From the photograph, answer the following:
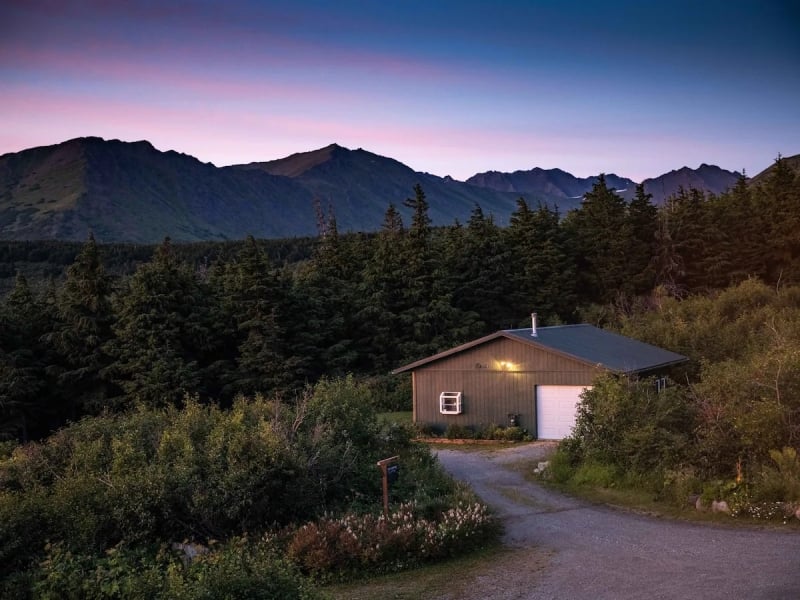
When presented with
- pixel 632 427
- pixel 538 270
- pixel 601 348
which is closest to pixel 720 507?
pixel 632 427

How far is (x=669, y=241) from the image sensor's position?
161 ft

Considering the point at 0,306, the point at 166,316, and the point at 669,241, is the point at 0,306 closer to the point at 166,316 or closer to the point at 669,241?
the point at 166,316

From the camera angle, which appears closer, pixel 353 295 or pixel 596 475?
pixel 596 475

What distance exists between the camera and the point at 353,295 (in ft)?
131

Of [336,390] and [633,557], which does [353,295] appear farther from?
[633,557]

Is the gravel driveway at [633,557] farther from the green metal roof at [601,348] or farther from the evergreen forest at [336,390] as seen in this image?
the green metal roof at [601,348]

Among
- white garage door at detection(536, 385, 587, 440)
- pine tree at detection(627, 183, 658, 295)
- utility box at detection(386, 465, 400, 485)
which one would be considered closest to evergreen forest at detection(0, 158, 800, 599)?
pine tree at detection(627, 183, 658, 295)

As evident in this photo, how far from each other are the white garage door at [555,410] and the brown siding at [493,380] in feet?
0.58

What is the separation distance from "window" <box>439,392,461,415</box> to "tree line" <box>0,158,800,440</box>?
9.09 metres

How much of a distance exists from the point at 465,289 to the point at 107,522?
32.4 m

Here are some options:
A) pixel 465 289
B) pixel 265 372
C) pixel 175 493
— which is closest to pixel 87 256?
pixel 265 372

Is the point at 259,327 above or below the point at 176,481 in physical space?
above

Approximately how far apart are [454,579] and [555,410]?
14.2 meters

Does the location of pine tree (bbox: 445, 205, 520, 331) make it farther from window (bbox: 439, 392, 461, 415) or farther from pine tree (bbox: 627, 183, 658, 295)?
window (bbox: 439, 392, 461, 415)
